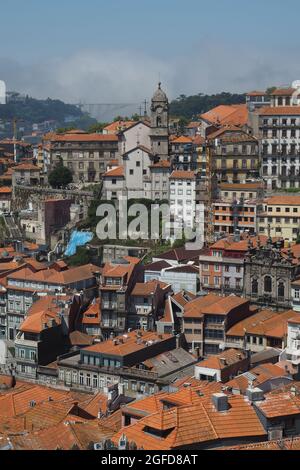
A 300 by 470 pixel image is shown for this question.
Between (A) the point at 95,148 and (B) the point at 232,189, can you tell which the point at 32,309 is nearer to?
(B) the point at 232,189

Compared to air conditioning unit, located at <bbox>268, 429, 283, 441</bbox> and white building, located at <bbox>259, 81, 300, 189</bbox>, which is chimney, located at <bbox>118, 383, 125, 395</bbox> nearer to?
air conditioning unit, located at <bbox>268, 429, 283, 441</bbox>

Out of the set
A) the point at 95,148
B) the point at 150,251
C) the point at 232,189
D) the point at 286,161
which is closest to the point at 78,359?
the point at 150,251

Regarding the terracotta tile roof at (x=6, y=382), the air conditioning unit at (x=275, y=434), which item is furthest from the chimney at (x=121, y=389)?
the air conditioning unit at (x=275, y=434)

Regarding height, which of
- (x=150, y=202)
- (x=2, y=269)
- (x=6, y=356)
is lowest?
(x=6, y=356)

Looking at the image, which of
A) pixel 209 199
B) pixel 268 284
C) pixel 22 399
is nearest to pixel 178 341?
pixel 268 284

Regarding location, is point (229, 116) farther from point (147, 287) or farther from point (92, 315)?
point (92, 315)

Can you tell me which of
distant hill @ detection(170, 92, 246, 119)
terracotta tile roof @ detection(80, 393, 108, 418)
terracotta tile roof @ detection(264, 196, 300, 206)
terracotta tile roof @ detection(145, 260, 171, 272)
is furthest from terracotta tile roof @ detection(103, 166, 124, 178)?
distant hill @ detection(170, 92, 246, 119)

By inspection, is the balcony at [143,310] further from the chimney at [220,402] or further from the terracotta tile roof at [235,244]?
the chimney at [220,402]
